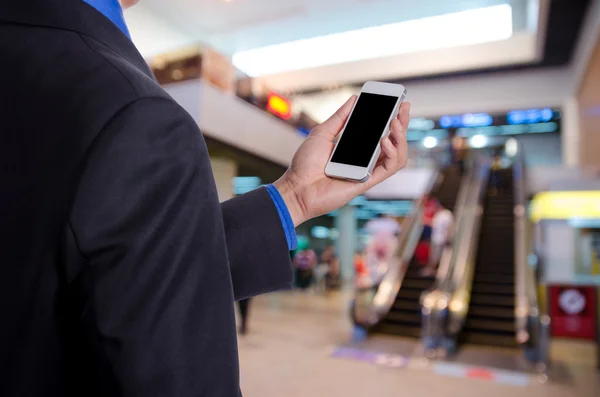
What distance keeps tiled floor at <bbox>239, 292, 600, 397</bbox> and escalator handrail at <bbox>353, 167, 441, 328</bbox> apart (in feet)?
1.45

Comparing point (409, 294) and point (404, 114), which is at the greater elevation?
point (404, 114)

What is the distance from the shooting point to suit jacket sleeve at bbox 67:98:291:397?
50 cm

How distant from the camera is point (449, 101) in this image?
18734mm

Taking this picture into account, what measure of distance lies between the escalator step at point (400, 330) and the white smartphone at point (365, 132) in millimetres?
7049

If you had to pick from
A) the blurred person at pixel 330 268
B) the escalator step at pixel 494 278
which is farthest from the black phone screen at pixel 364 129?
the blurred person at pixel 330 268

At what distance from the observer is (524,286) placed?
7285mm

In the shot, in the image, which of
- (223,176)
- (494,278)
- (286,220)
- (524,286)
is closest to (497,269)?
(494,278)

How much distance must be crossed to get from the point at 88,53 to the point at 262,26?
14.7 metres

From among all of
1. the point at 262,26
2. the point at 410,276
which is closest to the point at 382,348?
the point at 410,276

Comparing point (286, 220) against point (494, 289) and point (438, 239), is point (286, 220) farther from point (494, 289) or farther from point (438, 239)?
point (438, 239)

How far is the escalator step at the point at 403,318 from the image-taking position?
7.90m

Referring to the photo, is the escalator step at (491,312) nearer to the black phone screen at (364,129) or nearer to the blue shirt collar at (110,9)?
the black phone screen at (364,129)

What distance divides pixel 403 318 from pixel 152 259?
8.06m

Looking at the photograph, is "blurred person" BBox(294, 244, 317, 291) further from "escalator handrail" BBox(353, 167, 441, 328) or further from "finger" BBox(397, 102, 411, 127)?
"finger" BBox(397, 102, 411, 127)
